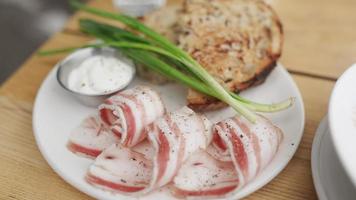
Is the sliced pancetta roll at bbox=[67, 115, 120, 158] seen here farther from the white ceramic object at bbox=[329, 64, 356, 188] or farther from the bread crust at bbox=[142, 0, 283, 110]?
the white ceramic object at bbox=[329, 64, 356, 188]

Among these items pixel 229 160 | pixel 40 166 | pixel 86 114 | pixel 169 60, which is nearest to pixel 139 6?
pixel 169 60

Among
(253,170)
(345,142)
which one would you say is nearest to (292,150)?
(253,170)

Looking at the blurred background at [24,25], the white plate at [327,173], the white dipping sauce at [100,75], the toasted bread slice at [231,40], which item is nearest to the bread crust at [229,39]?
the toasted bread slice at [231,40]

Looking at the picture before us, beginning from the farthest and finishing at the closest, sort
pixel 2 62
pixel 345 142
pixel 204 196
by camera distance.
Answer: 1. pixel 2 62
2. pixel 204 196
3. pixel 345 142

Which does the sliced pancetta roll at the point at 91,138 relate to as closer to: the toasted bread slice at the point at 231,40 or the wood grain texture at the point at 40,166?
the wood grain texture at the point at 40,166

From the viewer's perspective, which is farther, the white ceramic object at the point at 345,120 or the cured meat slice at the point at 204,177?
the cured meat slice at the point at 204,177

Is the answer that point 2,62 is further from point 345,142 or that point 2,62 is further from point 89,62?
point 345,142

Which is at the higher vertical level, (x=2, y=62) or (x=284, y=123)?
(x=284, y=123)
